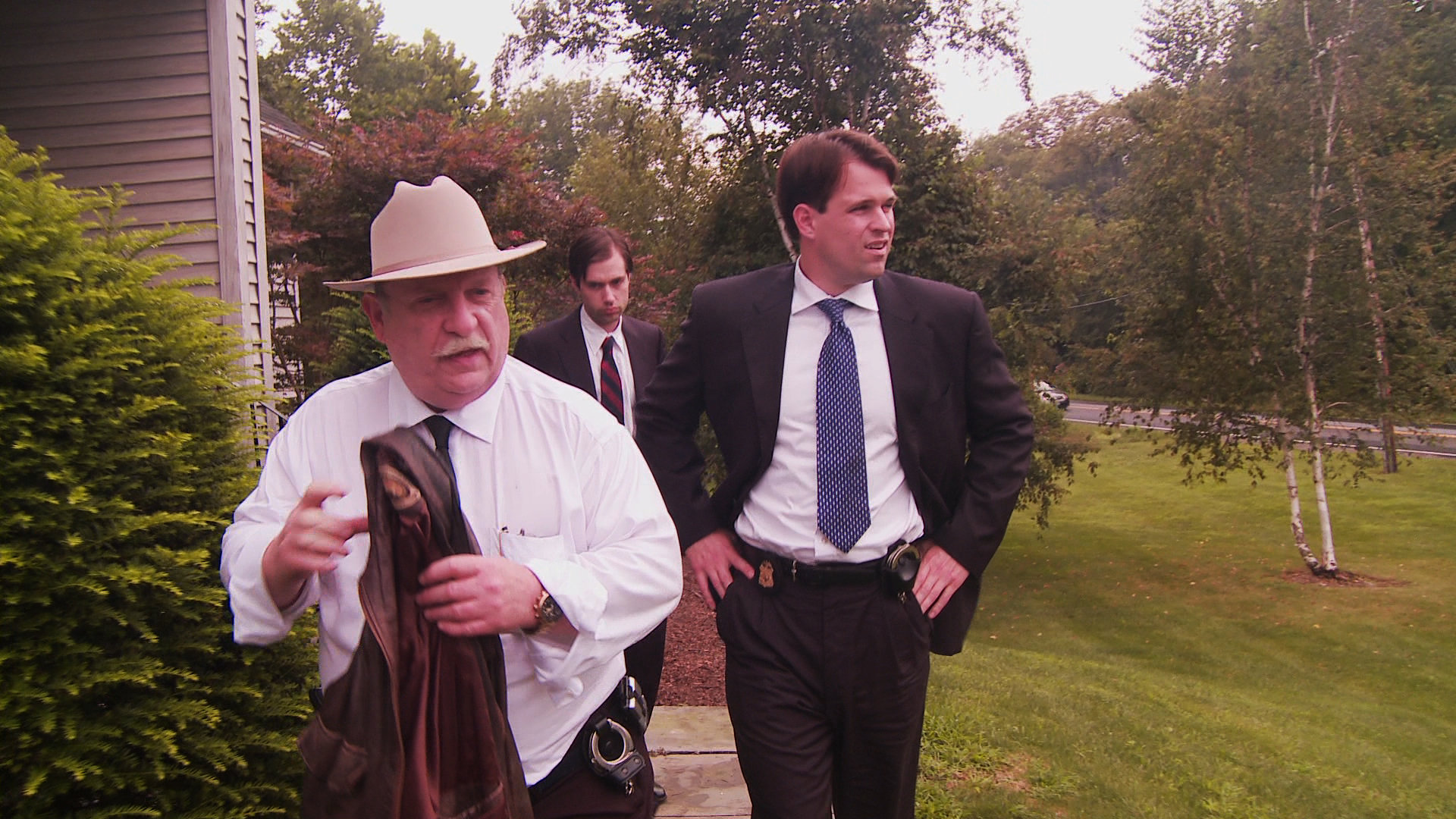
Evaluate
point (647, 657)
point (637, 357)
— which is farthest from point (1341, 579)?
point (647, 657)

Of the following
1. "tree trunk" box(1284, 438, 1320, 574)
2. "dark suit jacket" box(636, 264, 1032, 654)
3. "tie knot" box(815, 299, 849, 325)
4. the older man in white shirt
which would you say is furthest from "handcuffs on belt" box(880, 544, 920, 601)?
"tree trunk" box(1284, 438, 1320, 574)

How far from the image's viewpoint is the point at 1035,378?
18.0m

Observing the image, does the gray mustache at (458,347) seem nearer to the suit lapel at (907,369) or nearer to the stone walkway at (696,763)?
the suit lapel at (907,369)

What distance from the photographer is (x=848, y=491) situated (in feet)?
10.3

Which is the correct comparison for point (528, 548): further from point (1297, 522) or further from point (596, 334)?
point (1297, 522)

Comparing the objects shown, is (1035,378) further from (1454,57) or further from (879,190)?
(1454,57)

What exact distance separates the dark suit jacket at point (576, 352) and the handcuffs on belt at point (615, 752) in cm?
277

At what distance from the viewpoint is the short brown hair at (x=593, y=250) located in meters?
5.16

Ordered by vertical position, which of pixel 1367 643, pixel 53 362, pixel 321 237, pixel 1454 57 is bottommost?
pixel 1367 643

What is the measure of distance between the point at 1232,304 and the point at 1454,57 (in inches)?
769

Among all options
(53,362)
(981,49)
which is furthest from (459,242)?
(981,49)

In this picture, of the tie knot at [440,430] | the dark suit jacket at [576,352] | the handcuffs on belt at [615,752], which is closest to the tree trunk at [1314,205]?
the dark suit jacket at [576,352]

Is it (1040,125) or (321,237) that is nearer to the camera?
(321,237)

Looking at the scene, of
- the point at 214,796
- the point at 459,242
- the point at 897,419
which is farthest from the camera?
the point at 897,419
